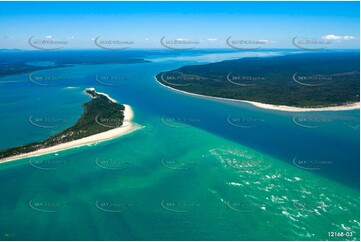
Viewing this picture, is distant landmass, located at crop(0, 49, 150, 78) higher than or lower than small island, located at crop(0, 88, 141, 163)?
higher

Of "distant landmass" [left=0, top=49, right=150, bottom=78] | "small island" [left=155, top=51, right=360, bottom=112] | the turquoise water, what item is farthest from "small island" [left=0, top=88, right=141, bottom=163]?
"distant landmass" [left=0, top=49, right=150, bottom=78]

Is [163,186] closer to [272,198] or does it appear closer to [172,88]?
[272,198]

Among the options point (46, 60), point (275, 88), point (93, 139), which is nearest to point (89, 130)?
point (93, 139)

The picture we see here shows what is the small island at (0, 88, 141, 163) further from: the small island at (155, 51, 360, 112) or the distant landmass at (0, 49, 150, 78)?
the distant landmass at (0, 49, 150, 78)

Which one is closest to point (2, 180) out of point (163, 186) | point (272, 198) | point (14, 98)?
point (163, 186)

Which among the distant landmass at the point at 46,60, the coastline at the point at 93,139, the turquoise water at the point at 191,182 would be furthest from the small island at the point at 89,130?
the distant landmass at the point at 46,60

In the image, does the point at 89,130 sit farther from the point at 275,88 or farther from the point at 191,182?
the point at 275,88
